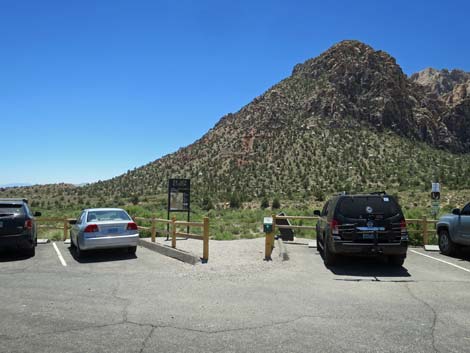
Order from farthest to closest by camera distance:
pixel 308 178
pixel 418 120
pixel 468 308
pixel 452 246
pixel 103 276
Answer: pixel 418 120
pixel 308 178
pixel 452 246
pixel 103 276
pixel 468 308

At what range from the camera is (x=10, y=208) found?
13195 mm

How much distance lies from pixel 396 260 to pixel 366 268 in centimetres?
86

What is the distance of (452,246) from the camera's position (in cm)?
1361

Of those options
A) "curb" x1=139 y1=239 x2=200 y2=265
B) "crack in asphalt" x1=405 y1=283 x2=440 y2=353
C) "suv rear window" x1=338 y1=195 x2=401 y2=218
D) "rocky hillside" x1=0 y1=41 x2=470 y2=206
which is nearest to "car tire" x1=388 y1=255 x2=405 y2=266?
"suv rear window" x1=338 y1=195 x2=401 y2=218

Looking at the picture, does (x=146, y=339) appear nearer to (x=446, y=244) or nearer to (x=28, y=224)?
(x=28, y=224)

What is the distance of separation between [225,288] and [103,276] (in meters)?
3.17

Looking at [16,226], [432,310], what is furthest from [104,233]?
[432,310]

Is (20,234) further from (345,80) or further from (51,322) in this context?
(345,80)

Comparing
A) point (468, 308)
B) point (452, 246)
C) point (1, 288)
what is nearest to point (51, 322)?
point (1, 288)

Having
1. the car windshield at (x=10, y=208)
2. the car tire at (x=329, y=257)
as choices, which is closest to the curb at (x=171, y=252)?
the car tire at (x=329, y=257)

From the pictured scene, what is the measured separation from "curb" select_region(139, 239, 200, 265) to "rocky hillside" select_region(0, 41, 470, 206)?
32.0m

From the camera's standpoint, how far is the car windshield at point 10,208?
1301 centimetres

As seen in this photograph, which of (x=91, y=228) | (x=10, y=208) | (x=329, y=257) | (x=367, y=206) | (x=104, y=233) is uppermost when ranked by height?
(x=367, y=206)

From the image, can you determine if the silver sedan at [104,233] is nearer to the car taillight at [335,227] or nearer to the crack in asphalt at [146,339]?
the car taillight at [335,227]
